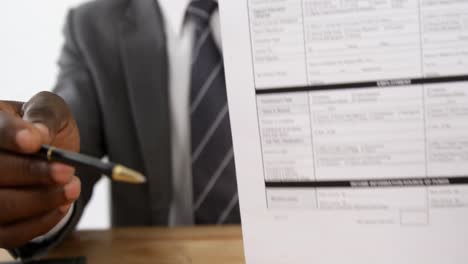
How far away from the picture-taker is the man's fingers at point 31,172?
401mm

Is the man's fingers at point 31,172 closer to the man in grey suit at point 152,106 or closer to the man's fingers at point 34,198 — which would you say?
the man's fingers at point 34,198

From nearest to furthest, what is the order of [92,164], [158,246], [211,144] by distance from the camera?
[92,164]
[158,246]
[211,144]

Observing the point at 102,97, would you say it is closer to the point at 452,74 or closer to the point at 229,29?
the point at 229,29

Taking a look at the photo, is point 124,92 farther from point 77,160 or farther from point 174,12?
point 77,160

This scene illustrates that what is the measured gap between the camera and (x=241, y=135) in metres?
0.49

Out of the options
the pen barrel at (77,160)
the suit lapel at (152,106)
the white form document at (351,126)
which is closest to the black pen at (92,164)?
the pen barrel at (77,160)

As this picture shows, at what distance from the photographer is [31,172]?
0.41 m

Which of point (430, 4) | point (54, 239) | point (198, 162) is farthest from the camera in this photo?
point (198, 162)

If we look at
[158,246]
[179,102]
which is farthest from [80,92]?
[158,246]

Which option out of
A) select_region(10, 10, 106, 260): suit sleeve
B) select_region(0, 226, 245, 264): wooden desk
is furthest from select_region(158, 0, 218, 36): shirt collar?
select_region(0, 226, 245, 264): wooden desk

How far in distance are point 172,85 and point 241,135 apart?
58cm

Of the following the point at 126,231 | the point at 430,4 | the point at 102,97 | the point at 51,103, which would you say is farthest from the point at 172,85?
the point at 430,4

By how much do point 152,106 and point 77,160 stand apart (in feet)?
2.06

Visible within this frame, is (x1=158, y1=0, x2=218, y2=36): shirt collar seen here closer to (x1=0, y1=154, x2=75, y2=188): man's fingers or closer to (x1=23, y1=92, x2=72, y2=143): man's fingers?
(x1=23, y1=92, x2=72, y2=143): man's fingers
